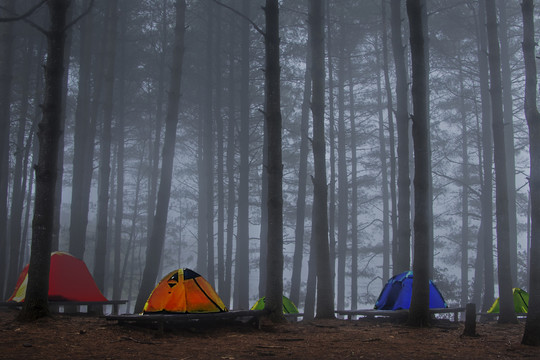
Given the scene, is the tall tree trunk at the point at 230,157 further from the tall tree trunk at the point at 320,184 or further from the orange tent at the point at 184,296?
the orange tent at the point at 184,296

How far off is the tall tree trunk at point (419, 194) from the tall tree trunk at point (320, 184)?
8.58 feet

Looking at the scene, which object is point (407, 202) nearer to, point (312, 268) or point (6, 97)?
point (312, 268)

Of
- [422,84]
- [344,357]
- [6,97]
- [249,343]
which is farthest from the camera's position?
[6,97]

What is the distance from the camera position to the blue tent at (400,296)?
11602mm

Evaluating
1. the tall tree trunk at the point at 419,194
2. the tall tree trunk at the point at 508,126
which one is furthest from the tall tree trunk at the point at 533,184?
the tall tree trunk at the point at 508,126

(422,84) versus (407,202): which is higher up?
(422,84)

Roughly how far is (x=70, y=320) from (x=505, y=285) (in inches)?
343

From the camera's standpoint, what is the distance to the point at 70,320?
8.53 m

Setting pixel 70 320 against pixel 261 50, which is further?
pixel 261 50

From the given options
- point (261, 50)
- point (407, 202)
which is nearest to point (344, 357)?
point (407, 202)

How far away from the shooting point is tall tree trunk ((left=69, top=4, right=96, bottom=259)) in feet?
53.3

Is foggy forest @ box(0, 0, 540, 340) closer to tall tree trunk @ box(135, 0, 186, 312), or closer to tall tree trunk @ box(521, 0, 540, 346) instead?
tall tree trunk @ box(135, 0, 186, 312)

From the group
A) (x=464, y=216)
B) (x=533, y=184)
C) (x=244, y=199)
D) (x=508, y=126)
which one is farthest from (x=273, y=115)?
(x=464, y=216)

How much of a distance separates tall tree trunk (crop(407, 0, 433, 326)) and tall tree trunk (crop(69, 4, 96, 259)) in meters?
10.4
